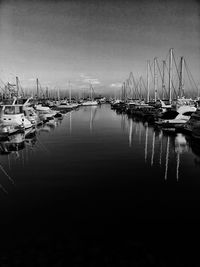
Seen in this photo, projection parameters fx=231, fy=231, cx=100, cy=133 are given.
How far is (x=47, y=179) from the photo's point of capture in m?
6.71

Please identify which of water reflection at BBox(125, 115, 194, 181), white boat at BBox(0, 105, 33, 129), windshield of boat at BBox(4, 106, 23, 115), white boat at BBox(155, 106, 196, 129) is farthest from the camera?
white boat at BBox(155, 106, 196, 129)

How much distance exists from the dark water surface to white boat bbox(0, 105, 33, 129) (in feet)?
20.4

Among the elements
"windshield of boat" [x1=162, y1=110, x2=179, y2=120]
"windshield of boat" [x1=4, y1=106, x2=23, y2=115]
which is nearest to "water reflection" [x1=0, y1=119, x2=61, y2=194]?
"windshield of boat" [x1=4, y1=106, x2=23, y2=115]

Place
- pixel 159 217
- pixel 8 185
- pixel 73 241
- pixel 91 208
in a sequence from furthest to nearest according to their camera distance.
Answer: pixel 8 185
pixel 91 208
pixel 159 217
pixel 73 241

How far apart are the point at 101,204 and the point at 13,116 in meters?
12.3

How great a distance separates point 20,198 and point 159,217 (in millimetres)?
3147

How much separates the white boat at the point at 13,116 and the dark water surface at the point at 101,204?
6229 mm

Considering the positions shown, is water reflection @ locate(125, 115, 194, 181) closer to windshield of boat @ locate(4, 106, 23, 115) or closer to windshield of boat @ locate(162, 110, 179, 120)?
windshield of boat @ locate(162, 110, 179, 120)

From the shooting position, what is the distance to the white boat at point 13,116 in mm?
15398

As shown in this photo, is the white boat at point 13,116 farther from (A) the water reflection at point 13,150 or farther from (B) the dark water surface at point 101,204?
(B) the dark water surface at point 101,204

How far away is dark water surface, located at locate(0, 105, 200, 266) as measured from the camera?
3.65m

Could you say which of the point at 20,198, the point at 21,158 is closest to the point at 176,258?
the point at 20,198

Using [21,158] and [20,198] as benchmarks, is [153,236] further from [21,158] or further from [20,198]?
[21,158]

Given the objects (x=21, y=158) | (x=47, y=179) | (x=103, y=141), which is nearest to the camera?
(x=47, y=179)
